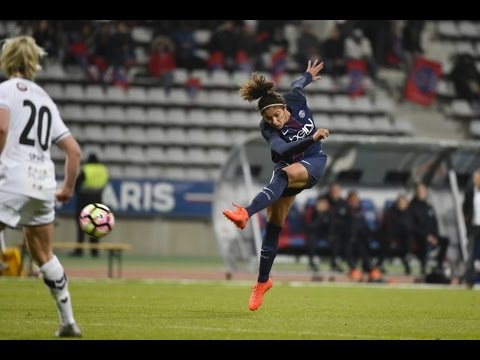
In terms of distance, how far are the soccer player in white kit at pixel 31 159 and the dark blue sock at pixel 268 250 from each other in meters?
3.74

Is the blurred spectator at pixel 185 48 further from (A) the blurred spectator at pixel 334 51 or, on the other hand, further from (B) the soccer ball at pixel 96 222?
(B) the soccer ball at pixel 96 222

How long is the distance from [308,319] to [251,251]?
32.1 feet

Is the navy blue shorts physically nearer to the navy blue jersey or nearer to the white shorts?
the navy blue jersey

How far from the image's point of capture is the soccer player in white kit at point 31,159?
7961mm

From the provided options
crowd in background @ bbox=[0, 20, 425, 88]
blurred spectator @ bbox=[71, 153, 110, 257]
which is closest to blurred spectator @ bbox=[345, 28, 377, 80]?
crowd in background @ bbox=[0, 20, 425, 88]

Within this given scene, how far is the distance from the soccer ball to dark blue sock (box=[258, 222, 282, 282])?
165 centimetres

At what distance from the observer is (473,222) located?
18.8 m

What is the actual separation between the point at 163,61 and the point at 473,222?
12627 millimetres

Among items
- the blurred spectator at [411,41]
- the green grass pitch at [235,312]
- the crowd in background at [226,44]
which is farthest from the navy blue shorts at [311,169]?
the blurred spectator at [411,41]

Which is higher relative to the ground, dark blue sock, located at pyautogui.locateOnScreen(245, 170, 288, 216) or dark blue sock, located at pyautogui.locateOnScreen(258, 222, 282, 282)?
dark blue sock, located at pyautogui.locateOnScreen(245, 170, 288, 216)

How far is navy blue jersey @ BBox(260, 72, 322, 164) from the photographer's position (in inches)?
442

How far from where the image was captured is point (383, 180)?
21.7 metres
